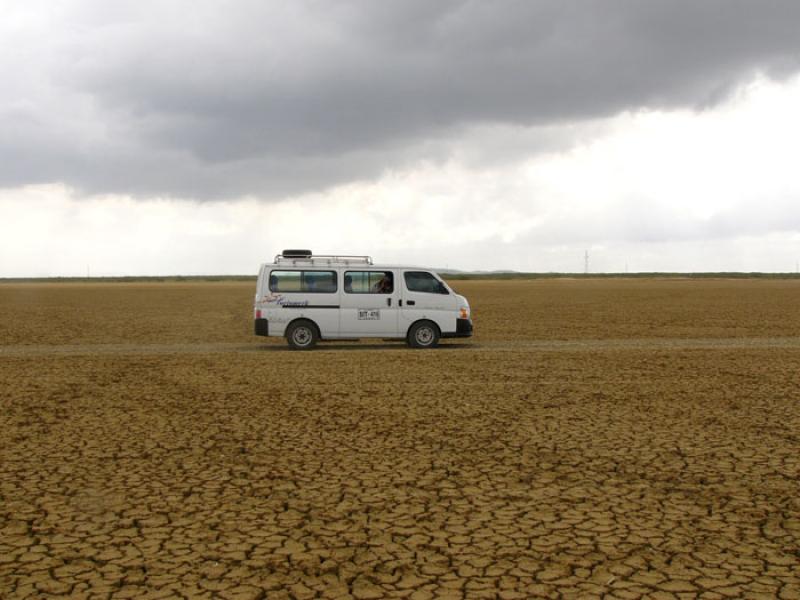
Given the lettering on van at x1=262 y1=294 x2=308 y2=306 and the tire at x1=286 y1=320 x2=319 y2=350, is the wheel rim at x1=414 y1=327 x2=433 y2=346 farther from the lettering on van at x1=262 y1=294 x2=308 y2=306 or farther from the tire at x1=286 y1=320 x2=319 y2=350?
the lettering on van at x1=262 y1=294 x2=308 y2=306

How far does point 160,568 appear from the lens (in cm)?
515

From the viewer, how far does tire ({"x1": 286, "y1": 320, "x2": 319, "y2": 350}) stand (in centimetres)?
1847

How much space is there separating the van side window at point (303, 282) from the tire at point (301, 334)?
801 mm

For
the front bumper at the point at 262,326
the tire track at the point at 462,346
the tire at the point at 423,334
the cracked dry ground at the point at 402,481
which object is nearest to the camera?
the cracked dry ground at the point at 402,481

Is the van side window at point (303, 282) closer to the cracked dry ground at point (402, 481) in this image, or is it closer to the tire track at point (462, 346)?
the tire track at point (462, 346)

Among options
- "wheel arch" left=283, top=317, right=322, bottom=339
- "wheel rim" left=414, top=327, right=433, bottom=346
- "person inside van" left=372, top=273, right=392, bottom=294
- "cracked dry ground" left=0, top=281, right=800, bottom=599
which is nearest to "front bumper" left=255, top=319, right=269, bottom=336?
"wheel arch" left=283, top=317, right=322, bottom=339

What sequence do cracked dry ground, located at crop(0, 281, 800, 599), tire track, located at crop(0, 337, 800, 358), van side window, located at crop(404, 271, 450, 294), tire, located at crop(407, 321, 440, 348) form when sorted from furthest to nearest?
tire track, located at crop(0, 337, 800, 358) → tire, located at crop(407, 321, 440, 348) → van side window, located at crop(404, 271, 450, 294) → cracked dry ground, located at crop(0, 281, 800, 599)

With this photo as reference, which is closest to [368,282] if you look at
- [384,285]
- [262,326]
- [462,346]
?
[384,285]

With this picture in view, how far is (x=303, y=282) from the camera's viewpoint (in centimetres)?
1833

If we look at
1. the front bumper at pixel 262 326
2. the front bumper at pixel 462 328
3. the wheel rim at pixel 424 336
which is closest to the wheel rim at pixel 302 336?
the front bumper at pixel 262 326

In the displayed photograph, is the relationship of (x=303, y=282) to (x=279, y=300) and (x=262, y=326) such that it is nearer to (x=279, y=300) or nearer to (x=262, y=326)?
(x=279, y=300)

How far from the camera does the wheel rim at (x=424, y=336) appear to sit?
18.8 m

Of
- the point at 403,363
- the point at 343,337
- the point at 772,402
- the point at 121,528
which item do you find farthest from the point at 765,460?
the point at 343,337

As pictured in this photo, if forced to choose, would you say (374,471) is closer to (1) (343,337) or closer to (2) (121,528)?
(2) (121,528)
